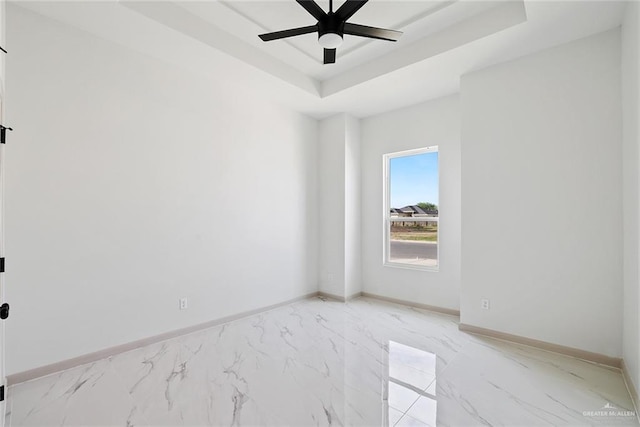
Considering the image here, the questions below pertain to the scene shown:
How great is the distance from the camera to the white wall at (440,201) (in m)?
4.10

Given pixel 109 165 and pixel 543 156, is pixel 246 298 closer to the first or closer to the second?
pixel 109 165

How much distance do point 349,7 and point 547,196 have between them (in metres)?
2.49

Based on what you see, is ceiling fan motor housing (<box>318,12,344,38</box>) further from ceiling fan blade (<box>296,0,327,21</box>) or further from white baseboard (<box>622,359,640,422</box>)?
white baseboard (<box>622,359,640,422</box>)

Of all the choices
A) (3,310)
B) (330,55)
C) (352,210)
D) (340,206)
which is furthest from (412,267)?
(3,310)

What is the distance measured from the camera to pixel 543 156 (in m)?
3.00

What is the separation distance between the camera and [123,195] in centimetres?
297

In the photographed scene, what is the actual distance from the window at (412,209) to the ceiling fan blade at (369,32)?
2183mm

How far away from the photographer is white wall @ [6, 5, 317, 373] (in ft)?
8.13

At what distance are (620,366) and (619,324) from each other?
344mm

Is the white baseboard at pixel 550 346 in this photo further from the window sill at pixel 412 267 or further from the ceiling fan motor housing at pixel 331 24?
the ceiling fan motor housing at pixel 331 24

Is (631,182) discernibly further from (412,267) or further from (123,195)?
(123,195)

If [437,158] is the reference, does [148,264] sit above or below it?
below

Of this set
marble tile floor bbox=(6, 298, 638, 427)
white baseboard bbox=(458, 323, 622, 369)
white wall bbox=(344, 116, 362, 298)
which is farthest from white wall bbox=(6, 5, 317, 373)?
white baseboard bbox=(458, 323, 622, 369)

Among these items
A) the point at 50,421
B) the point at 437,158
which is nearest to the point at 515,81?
the point at 437,158
